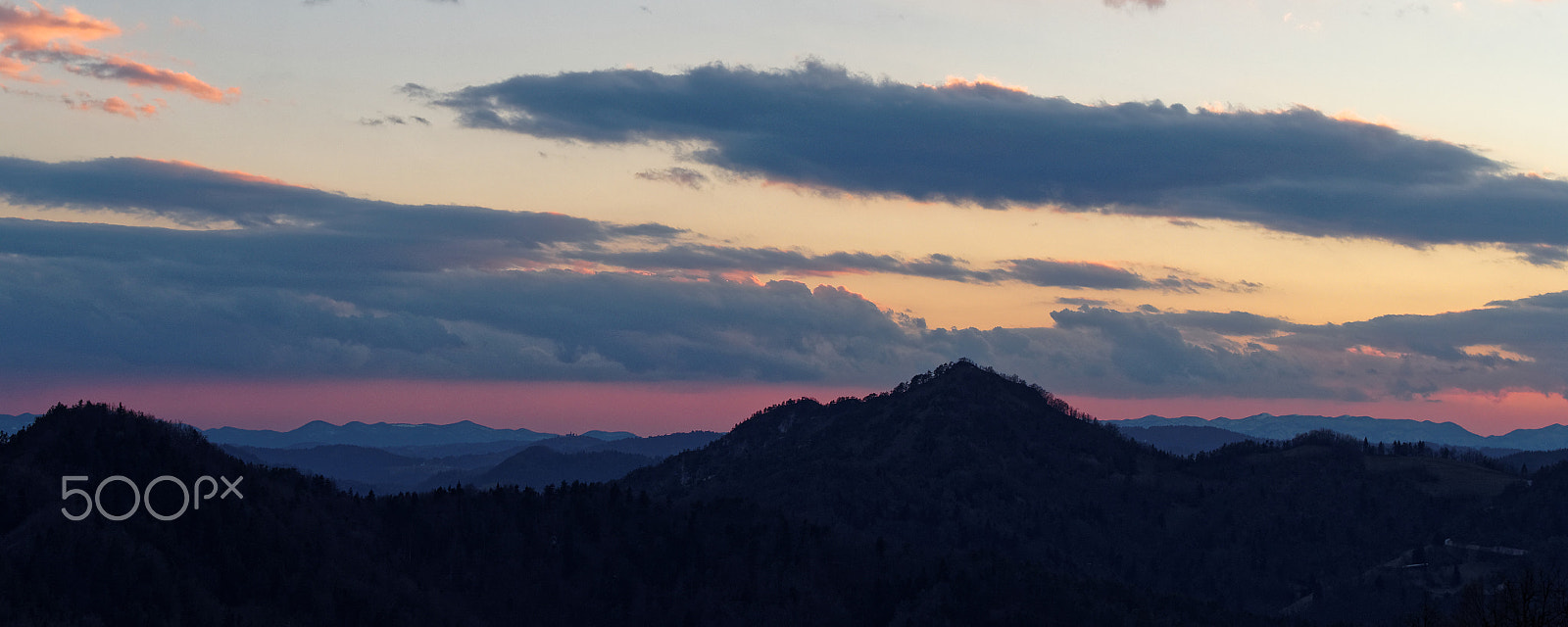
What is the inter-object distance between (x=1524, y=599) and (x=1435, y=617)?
206ft

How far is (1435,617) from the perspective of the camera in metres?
198

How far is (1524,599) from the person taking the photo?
458ft

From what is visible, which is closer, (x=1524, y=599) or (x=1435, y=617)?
(x=1524, y=599)
